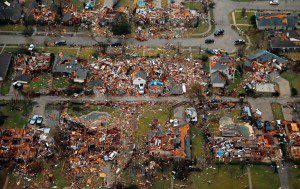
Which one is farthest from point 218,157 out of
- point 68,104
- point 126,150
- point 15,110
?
point 15,110

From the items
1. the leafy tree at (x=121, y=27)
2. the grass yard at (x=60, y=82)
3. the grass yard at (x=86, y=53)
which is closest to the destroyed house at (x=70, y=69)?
the grass yard at (x=60, y=82)

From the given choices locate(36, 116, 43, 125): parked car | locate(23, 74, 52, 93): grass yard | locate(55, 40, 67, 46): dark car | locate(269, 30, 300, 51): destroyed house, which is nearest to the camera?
locate(36, 116, 43, 125): parked car

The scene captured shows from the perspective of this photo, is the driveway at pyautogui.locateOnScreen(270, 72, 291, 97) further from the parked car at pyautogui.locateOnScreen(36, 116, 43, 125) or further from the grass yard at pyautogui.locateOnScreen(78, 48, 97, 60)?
the parked car at pyautogui.locateOnScreen(36, 116, 43, 125)

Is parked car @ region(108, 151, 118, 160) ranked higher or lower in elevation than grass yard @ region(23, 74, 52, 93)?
lower

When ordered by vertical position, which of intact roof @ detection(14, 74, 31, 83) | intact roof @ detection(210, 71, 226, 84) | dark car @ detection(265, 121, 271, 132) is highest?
intact roof @ detection(14, 74, 31, 83)

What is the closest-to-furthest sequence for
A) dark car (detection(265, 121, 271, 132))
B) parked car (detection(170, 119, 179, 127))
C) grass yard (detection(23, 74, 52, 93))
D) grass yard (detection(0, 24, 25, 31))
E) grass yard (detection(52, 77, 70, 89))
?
dark car (detection(265, 121, 271, 132)) → parked car (detection(170, 119, 179, 127)) → grass yard (detection(23, 74, 52, 93)) → grass yard (detection(52, 77, 70, 89)) → grass yard (detection(0, 24, 25, 31))

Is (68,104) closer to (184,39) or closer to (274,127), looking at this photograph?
(184,39)

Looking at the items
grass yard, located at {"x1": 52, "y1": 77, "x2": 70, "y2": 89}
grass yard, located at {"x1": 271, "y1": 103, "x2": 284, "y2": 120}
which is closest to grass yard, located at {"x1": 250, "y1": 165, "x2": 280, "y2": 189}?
grass yard, located at {"x1": 271, "y1": 103, "x2": 284, "y2": 120}
